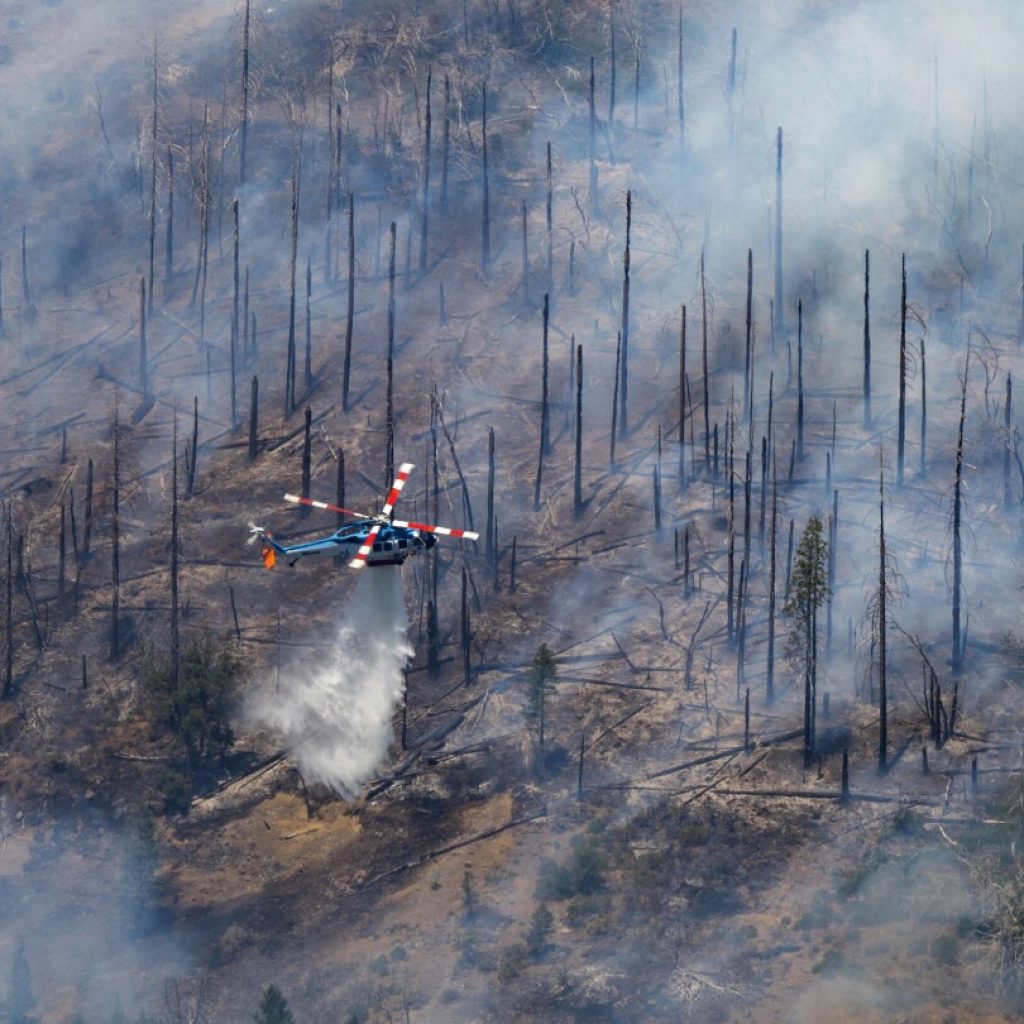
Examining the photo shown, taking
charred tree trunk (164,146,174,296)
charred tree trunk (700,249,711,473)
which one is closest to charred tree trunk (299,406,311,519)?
charred tree trunk (700,249,711,473)

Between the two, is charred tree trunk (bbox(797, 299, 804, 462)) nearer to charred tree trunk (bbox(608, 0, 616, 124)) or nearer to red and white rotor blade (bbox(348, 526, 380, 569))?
Answer: charred tree trunk (bbox(608, 0, 616, 124))

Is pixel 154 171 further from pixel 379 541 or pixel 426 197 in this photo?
pixel 379 541

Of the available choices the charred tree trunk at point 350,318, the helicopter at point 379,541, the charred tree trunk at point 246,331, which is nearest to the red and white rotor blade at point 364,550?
the helicopter at point 379,541

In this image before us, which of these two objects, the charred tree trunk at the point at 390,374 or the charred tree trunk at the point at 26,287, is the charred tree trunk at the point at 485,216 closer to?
the charred tree trunk at the point at 390,374

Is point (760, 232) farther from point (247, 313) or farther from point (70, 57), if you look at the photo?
point (70, 57)

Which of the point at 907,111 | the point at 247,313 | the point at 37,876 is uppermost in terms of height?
the point at 907,111

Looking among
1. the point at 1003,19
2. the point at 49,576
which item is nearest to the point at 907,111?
the point at 1003,19
